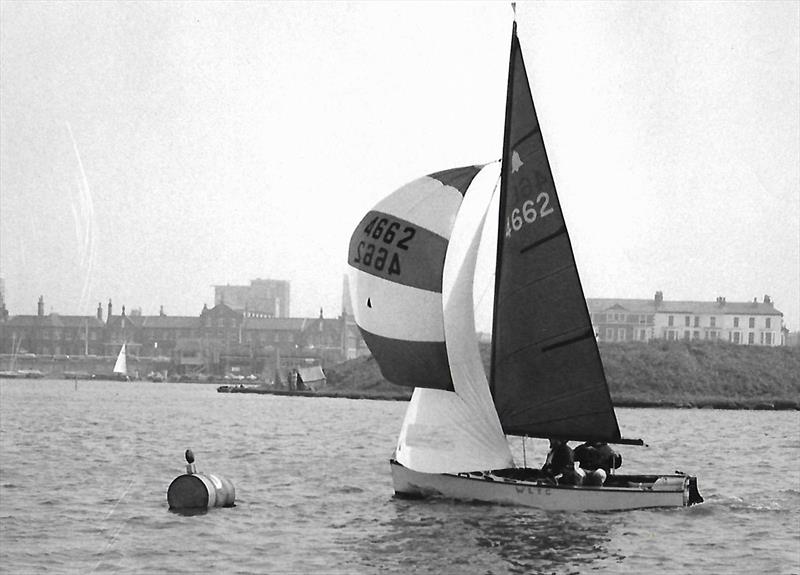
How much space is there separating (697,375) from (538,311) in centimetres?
9263

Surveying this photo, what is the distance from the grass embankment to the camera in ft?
350

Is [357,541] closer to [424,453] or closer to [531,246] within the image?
[424,453]

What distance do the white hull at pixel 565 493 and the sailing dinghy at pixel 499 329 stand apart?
43 millimetres

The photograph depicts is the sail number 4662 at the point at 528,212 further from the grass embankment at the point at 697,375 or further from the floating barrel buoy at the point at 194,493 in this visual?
the grass embankment at the point at 697,375

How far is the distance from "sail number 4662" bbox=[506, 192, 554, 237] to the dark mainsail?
0.02 m

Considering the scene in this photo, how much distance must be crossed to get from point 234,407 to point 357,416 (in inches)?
679

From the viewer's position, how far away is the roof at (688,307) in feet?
516

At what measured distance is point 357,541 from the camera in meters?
23.1

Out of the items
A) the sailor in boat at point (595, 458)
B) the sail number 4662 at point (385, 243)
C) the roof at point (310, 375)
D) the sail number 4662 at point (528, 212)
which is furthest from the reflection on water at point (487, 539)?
the roof at point (310, 375)

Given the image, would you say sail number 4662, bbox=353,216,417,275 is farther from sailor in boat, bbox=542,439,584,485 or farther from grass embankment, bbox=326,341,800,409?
grass embankment, bbox=326,341,800,409

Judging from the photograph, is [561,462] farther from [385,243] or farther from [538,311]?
[385,243]

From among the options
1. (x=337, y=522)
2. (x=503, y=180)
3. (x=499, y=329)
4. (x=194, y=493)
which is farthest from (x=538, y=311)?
(x=194, y=493)

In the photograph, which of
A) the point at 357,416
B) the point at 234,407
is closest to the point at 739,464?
the point at 357,416

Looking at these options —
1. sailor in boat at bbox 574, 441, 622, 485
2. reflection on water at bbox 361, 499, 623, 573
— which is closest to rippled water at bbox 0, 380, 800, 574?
reflection on water at bbox 361, 499, 623, 573
